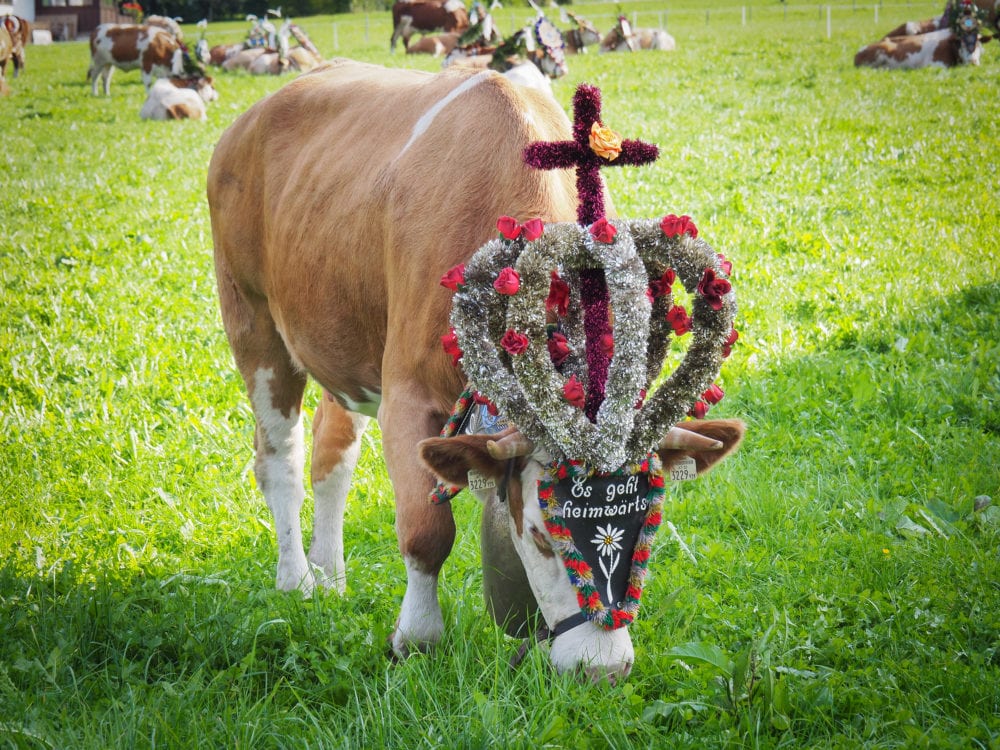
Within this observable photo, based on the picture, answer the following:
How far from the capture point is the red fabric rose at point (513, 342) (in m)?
2.54

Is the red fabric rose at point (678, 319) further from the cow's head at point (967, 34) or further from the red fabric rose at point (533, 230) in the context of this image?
the cow's head at point (967, 34)

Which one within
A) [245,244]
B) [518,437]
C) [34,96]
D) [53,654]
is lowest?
[53,654]

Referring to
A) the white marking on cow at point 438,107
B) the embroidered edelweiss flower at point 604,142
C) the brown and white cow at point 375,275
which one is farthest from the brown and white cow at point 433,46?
the embroidered edelweiss flower at point 604,142

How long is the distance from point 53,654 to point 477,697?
58.7 inches

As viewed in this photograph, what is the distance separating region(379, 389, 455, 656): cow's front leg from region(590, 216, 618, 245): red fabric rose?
91 centimetres

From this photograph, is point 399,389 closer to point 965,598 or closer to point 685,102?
point 965,598

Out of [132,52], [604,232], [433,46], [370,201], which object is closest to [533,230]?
[604,232]

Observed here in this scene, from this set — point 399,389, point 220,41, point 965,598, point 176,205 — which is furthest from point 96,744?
point 220,41

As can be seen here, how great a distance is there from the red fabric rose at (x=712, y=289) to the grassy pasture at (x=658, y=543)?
1.14m

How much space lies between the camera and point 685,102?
17500 millimetres

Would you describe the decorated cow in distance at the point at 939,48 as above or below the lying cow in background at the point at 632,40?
below

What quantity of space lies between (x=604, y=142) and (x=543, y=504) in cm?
107

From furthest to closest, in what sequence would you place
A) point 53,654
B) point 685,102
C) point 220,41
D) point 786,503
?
point 220,41 → point 685,102 → point 786,503 → point 53,654

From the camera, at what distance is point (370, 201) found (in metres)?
3.70
